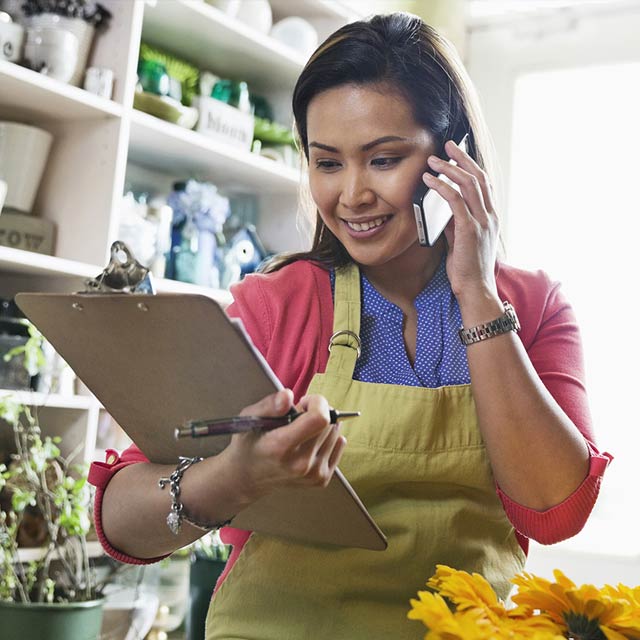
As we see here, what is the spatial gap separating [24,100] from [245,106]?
728mm

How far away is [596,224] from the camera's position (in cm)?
301

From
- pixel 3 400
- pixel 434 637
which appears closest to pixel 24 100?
pixel 3 400

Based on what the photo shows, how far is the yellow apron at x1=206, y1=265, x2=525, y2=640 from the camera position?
3.49ft

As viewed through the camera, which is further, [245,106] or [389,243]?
[245,106]

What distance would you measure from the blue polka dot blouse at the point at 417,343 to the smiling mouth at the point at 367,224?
11cm

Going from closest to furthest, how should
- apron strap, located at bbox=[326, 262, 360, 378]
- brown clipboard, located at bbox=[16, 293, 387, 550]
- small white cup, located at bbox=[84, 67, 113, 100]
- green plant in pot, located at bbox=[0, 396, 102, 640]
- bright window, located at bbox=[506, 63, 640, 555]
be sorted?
brown clipboard, located at bbox=[16, 293, 387, 550] → apron strap, located at bbox=[326, 262, 360, 378] → green plant in pot, located at bbox=[0, 396, 102, 640] → small white cup, located at bbox=[84, 67, 113, 100] → bright window, located at bbox=[506, 63, 640, 555]

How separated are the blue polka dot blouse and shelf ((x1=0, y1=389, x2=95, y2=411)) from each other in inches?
34.4

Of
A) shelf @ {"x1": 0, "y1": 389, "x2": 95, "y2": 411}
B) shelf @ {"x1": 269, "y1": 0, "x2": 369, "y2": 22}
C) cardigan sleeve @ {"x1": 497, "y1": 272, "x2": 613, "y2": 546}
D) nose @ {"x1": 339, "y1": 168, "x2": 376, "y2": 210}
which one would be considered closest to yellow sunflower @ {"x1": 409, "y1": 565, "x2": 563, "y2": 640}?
cardigan sleeve @ {"x1": 497, "y1": 272, "x2": 613, "y2": 546}

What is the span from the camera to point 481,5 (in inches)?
129

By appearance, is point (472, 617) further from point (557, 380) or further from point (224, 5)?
point (224, 5)

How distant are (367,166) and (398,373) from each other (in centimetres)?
27

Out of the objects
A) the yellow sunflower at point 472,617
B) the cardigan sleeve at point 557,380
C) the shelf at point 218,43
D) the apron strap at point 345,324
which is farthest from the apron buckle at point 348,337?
the shelf at point 218,43

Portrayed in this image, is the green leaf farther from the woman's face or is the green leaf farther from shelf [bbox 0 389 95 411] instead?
the woman's face

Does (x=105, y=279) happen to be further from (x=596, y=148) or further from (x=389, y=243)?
(x=596, y=148)
